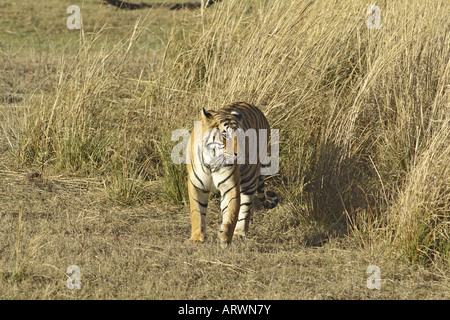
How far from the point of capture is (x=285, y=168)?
553 cm

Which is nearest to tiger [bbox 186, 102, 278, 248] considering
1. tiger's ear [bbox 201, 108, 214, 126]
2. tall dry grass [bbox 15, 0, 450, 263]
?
tiger's ear [bbox 201, 108, 214, 126]

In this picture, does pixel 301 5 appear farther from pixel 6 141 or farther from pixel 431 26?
pixel 6 141

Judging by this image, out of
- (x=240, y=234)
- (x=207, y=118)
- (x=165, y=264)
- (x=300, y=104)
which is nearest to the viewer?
(x=165, y=264)

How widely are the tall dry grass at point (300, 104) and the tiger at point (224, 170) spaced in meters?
0.59

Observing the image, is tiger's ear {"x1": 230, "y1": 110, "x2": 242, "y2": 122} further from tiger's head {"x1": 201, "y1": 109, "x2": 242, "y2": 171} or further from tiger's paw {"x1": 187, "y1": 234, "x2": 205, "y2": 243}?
tiger's paw {"x1": 187, "y1": 234, "x2": 205, "y2": 243}

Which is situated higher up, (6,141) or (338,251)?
(6,141)

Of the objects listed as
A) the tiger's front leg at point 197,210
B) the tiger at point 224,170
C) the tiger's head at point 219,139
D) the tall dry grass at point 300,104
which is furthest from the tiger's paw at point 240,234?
the tiger's head at point 219,139

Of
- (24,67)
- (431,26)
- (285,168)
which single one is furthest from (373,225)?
(24,67)

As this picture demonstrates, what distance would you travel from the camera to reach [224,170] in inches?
171

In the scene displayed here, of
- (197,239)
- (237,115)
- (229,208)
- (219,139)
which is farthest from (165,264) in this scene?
(237,115)

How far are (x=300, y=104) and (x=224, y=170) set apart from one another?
4.73ft

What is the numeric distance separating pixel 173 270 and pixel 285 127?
6.54ft

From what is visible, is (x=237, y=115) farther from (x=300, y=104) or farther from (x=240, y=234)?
(x=300, y=104)

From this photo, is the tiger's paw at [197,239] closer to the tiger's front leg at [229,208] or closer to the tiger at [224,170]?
the tiger at [224,170]
